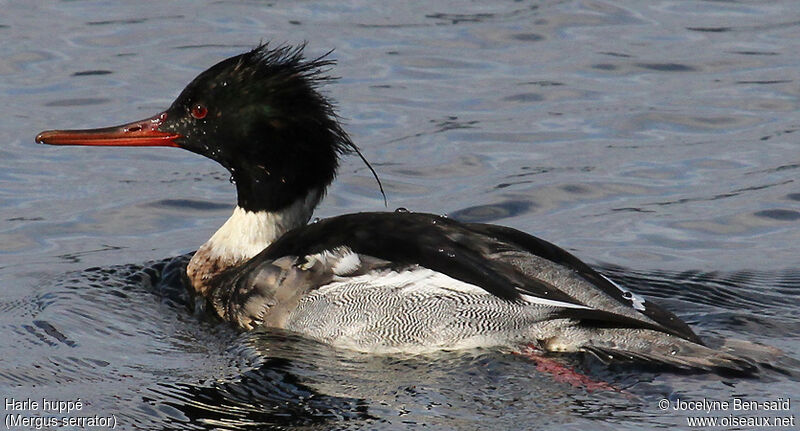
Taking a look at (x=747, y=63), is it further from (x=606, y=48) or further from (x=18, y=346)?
(x=18, y=346)

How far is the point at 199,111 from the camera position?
28.4 ft

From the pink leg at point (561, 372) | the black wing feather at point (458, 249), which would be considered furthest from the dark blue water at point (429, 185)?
the black wing feather at point (458, 249)

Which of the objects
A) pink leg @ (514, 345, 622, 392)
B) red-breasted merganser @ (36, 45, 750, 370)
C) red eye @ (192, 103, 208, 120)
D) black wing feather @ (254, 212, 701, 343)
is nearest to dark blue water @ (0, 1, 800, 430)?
pink leg @ (514, 345, 622, 392)

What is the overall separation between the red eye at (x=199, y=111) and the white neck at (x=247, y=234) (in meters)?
0.63

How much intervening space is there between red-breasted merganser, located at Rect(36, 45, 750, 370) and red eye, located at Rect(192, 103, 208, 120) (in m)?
0.01

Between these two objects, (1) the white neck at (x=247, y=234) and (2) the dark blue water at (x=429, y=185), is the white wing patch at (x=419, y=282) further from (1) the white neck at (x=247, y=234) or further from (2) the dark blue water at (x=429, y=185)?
(1) the white neck at (x=247, y=234)

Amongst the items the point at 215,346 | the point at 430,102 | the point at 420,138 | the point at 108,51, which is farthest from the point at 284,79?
the point at 108,51

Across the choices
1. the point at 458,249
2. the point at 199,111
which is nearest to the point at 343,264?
the point at 458,249

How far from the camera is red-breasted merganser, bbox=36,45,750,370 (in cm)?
719

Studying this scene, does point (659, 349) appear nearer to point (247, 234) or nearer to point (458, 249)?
point (458, 249)

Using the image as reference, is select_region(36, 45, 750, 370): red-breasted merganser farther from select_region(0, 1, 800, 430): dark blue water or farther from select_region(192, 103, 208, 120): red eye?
select_region(0, 1, 800, 430): dark blue water

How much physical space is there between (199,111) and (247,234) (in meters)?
0.82

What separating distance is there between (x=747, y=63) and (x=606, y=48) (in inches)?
54.2

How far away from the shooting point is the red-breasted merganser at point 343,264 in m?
7.19
